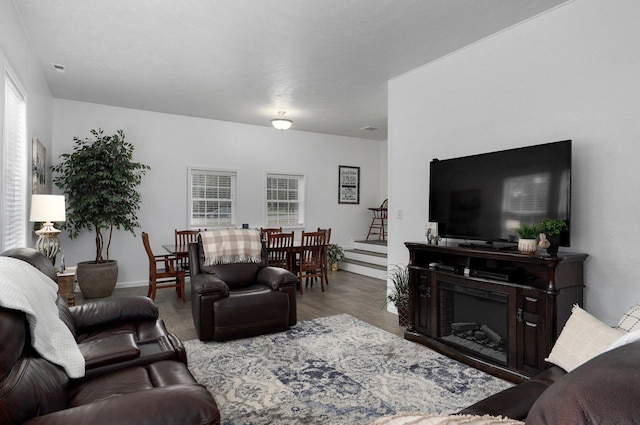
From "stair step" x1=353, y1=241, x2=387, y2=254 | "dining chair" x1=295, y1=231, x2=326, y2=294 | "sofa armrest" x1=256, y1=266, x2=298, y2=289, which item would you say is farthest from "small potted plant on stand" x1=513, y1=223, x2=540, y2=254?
"stair step" x1=353, y1=241, x2=387, y2=254

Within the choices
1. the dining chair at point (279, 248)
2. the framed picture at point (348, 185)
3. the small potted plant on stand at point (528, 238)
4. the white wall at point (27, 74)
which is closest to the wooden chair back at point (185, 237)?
the dining chair at point (279, 248)

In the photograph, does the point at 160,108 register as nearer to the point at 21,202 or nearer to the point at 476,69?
the point at 21,202

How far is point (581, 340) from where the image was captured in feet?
5.85

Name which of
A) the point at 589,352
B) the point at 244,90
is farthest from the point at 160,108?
the point at 589,352

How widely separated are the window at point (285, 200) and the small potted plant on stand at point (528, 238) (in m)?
5.45

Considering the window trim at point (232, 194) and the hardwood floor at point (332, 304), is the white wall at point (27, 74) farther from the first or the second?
the window trim at point (232, 194)

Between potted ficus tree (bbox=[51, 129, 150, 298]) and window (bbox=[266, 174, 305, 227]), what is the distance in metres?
2.67

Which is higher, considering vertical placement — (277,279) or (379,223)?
(379,223)

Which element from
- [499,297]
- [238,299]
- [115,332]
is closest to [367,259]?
[238,299]

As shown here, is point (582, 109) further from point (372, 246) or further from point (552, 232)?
point (372, 246)

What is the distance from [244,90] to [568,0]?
3.75 m

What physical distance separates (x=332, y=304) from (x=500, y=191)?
274 cm

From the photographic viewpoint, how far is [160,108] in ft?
20.3

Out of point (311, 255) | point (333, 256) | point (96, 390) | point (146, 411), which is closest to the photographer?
point (146, 411)
